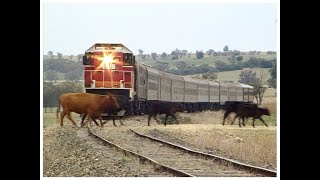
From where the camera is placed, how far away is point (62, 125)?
9930 mm

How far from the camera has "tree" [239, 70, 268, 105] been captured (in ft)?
32.4

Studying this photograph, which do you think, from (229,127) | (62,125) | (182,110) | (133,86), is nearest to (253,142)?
(229,127)

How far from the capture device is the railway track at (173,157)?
9.42 metres

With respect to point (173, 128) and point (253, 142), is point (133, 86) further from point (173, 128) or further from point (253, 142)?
point (253, 142)

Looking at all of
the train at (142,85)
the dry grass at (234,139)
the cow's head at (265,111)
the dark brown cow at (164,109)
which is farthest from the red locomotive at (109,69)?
the cow's head at (265,111)

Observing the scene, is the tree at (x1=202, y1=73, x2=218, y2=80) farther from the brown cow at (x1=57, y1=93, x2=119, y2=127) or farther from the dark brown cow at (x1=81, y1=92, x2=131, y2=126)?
the brown cow at (x1=57, y1=93, x2=119, y2=127)

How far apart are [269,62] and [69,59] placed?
9.09ft

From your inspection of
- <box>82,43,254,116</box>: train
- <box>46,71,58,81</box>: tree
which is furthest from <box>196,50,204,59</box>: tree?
<box>46,71,58,81</box>: tree

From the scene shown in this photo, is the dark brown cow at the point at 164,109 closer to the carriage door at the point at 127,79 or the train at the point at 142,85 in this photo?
the train at the point at 142,85

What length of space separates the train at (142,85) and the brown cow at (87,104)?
0.10 meters

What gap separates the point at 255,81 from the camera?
32.6ft

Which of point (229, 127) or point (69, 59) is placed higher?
point (69, 59)

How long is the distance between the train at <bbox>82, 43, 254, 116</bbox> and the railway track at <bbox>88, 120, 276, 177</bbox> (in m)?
0.40

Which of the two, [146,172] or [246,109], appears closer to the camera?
[146,172]
